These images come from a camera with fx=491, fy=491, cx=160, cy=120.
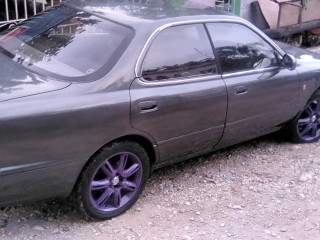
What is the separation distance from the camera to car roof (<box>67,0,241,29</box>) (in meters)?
3.89

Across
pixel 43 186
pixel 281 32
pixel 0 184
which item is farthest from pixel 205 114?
pixel 281 32

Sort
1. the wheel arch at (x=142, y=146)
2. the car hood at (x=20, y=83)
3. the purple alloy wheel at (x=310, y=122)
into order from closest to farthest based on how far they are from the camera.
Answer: the car hood at (x=20, y=83) → the wheel arch at (x=142, y=146) → the purple alloy wheel at (x=310, y=122)

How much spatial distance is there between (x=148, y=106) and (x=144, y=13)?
92cm

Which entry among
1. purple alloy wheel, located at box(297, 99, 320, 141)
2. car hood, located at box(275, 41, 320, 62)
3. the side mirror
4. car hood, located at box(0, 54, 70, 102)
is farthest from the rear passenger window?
purple alloy wheel, located at box(297, 99, 320, 141)

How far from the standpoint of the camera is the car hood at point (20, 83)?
3.15 metres

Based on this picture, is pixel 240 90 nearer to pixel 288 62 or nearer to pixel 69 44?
pixel 288 62

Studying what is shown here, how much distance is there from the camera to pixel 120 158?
3.67 m

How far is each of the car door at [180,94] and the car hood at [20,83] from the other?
600mm

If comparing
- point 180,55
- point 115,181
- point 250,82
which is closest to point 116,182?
point 115,181

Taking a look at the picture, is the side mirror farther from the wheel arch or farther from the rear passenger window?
the wheel arch

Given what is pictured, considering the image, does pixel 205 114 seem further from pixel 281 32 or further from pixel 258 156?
pixel 281 32

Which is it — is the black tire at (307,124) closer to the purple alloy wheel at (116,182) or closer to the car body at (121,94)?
the car body at (121,94)

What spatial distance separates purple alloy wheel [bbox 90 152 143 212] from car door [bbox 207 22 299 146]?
39.5 inches

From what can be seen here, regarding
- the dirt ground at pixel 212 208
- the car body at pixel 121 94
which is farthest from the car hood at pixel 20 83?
the dirt ground at pixel 212 208
